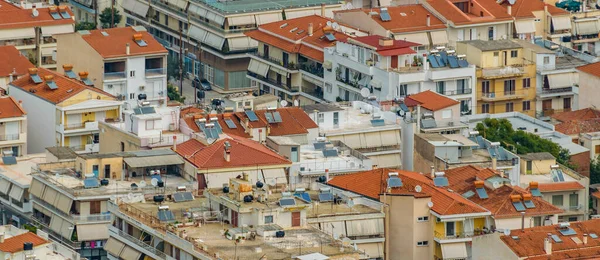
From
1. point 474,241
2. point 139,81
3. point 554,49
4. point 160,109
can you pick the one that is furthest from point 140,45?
point 474,241

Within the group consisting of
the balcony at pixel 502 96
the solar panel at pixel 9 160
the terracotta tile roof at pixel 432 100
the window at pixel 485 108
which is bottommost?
the window at pixel 485 108

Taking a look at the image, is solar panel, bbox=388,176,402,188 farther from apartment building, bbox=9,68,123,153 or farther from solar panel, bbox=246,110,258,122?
apartment building, bbox=9,68,123,153

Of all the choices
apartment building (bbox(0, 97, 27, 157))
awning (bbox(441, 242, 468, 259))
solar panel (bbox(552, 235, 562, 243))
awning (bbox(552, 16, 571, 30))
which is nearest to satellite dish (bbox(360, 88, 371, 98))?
apartment building (bbox(0, 97, 27, 157))

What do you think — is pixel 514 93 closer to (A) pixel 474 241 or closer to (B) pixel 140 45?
(B) pixel 140 45

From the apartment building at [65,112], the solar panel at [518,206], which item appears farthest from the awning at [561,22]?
the solar panel at [518,206]

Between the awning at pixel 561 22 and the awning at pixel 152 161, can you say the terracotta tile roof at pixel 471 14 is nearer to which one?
the awning at pixel 561 22

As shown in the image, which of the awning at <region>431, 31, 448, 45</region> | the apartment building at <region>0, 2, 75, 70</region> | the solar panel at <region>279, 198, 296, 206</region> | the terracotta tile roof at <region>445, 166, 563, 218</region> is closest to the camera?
→ the solar panel at <region>279, 198, 296, 206</region>
